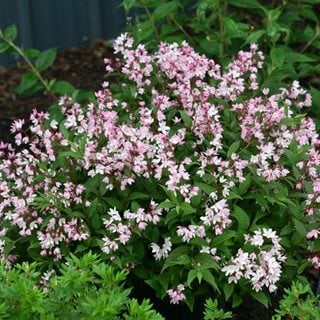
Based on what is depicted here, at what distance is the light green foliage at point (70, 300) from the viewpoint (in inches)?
107

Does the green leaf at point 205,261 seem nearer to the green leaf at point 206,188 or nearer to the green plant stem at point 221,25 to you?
the green leaf at point 206,188

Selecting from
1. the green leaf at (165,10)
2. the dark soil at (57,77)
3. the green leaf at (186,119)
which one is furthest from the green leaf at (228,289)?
the dark soil at (57,77)

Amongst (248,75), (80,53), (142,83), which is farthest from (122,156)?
(80,53)

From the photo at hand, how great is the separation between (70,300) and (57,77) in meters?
3.73

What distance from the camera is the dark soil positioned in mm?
5949

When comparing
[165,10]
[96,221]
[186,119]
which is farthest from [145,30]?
[96,221]

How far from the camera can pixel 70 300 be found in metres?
2.86

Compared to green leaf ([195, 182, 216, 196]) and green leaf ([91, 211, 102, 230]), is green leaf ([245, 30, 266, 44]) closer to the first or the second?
green leaf ([195, 182, 216, 196])

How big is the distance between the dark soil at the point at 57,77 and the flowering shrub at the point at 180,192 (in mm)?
1843

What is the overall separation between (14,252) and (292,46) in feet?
9.36

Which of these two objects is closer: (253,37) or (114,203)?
(114,203)

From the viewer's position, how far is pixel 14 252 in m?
3.85

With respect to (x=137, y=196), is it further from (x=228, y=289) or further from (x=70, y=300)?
(x=70, y=300)

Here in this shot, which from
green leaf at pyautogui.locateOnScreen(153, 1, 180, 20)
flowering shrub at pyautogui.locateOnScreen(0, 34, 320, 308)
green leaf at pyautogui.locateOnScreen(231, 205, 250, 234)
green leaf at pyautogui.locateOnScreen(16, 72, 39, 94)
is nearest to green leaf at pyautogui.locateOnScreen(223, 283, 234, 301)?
flowering shrub at pyautogui.locateOnScreen(0, 34, 320, 308)
